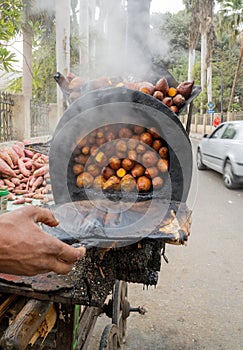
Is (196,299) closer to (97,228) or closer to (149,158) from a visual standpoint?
(149,158)

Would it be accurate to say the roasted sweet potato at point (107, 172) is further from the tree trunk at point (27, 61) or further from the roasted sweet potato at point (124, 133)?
the tree trunk at point (27, 61)

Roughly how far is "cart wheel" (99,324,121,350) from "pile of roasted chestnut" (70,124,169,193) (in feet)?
2.89

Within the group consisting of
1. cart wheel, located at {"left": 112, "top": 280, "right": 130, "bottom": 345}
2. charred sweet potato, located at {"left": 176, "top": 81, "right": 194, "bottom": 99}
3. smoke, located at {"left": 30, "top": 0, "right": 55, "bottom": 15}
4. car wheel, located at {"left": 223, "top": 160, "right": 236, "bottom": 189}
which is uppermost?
smoke, located at {"left": 30, "top": 0, "right": 55, "bottom": 15}

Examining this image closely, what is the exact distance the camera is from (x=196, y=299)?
3.18 metres

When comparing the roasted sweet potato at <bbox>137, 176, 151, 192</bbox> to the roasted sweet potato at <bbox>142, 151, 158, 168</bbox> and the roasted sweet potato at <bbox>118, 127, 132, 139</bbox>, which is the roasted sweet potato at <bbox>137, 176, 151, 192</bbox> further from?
the roasted sweet potato at <bbox>118, 127, 132, 139</bbox>

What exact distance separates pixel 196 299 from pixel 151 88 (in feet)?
7.48

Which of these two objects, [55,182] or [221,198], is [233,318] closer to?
[55,182]

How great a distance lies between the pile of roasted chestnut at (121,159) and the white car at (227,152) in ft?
20.5

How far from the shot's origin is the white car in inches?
293

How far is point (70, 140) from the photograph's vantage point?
1.46m

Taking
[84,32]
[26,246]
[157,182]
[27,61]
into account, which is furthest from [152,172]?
[84,32]

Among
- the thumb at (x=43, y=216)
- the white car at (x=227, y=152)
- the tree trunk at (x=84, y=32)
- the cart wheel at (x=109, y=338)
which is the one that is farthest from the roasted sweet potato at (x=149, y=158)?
the tree trunk at (x=84, y=32)

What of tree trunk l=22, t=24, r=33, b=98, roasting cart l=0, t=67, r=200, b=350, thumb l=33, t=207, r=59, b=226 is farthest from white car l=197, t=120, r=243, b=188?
thumb l=33, t=207, r=59, b=226

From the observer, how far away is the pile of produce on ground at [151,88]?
1.53 metres
